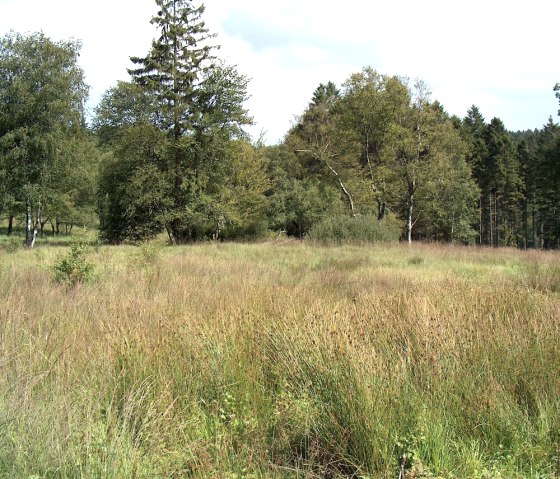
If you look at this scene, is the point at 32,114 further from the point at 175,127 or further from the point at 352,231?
the point at 352,231

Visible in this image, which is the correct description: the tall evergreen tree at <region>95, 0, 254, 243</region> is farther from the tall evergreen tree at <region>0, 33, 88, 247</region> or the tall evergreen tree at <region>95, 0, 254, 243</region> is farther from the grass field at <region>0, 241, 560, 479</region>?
the grass field at <region>0, 241, 560, 479</region>

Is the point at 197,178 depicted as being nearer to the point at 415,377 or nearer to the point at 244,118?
the point at 244,118

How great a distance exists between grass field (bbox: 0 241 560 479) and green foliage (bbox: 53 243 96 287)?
222 cm

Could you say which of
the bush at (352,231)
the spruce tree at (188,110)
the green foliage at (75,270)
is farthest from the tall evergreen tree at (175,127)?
the green foliage at (75,270)

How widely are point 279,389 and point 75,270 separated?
19.8ft

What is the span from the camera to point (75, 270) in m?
8.39

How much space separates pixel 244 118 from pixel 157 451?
2834 centimetres

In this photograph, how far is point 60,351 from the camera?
13.7 ft

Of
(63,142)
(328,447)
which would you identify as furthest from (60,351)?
(63,142)

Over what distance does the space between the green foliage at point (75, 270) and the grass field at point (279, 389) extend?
2.22m

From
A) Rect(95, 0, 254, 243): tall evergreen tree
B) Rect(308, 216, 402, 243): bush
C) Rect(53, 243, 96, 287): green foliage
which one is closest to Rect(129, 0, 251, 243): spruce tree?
Rect(95, 0, 254, 243): tall evergreen tree

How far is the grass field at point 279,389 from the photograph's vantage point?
108 inches

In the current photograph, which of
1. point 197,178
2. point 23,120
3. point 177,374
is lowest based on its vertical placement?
point 177,374

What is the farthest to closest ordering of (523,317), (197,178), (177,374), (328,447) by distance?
(197,178), (523,317), (177,374), (328,447)
